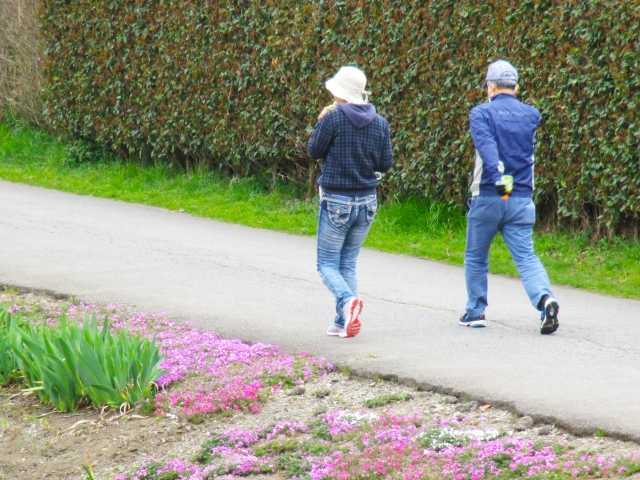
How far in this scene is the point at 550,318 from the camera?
675cm

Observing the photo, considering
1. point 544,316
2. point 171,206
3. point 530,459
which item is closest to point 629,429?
point 530,459

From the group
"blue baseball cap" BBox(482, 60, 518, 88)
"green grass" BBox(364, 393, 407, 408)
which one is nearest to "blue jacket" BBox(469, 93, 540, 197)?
"blue baseball cap" BBox(482, 60, 518, 88)

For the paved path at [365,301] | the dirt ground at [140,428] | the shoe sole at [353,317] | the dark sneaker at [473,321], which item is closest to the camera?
the dirt ground at [140,428]

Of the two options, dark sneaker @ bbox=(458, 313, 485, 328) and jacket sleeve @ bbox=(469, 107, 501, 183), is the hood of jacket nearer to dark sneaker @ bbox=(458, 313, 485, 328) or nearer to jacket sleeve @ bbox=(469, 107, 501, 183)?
jacket sleeve @ bbox=(469, 107, 501, 183)

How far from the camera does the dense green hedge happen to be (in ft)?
31.9

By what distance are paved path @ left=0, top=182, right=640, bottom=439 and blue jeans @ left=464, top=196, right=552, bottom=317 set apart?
297 millimetres

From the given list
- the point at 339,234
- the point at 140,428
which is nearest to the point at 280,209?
the point at 339,234

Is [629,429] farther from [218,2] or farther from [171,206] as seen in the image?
[218,2]

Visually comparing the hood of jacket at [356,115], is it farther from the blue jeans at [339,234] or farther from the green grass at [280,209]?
the green grass at [280,209]

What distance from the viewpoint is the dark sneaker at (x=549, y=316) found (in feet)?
22.1

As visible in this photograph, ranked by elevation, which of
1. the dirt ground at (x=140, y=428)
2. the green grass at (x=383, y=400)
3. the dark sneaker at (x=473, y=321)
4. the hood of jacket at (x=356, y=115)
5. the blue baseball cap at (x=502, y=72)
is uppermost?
the blue baseball cap at (x=502, y=72)

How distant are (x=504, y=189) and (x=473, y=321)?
104 cm

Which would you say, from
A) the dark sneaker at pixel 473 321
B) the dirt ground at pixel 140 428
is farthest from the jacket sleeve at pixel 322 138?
the dark sneaker at pixel 473 321

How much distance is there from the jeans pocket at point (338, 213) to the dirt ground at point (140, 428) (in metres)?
1.14
